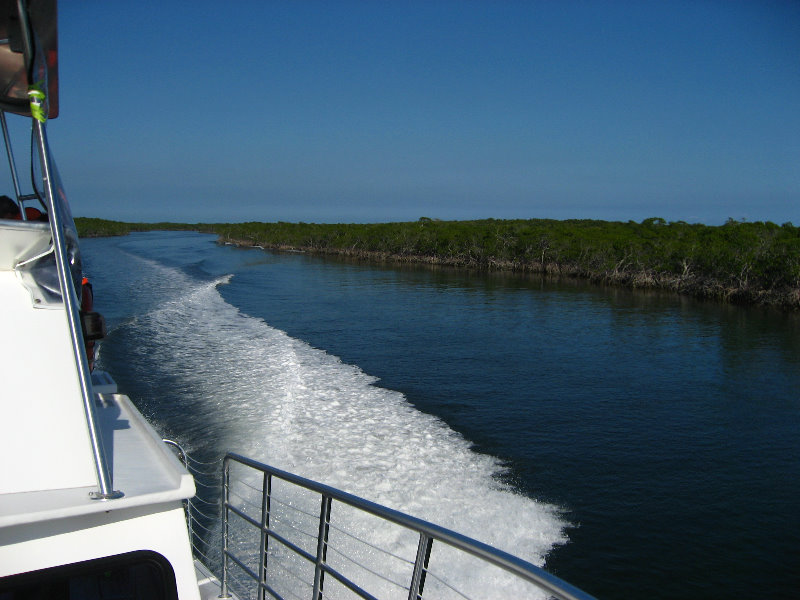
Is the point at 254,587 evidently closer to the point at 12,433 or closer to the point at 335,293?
the point at 12,433

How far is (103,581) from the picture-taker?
2.62 metres

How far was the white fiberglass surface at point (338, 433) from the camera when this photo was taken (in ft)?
21.7

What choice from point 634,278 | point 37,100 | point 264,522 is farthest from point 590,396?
point 634,278

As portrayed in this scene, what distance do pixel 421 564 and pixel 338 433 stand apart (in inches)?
262

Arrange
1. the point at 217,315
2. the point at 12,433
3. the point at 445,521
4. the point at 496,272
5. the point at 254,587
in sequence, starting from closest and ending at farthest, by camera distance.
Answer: the point at 12,433 < the point at 254,587 < the point at 445,521 < the point at 217,315 < the point at 496,272

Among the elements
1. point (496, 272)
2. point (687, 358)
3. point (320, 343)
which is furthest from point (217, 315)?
point (496, 272)

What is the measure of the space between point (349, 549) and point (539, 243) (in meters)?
37.5

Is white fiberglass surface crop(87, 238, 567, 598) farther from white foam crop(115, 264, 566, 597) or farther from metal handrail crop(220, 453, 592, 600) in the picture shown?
metal handrail crop(220, 453, 592, 600)

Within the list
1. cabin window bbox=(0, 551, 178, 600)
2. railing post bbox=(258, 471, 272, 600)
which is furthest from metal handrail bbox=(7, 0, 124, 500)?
railing post bbox=(258, 471, 272, 600)

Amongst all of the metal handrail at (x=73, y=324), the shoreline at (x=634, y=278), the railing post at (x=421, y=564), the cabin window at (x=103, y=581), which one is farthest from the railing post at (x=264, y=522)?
the shoreline at (x=634, y=278)

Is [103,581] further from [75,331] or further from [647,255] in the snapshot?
[647,255]

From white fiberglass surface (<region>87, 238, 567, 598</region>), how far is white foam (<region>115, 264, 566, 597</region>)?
2 centimetres

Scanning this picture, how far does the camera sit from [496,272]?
40.9 meters

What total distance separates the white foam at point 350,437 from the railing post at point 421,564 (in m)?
3.37
